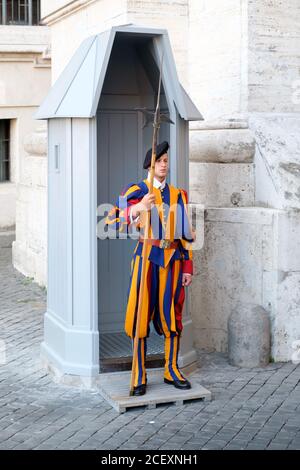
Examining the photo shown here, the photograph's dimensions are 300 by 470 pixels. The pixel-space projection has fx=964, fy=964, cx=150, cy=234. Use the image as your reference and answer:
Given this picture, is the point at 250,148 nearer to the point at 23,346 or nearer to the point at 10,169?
the point at 23,346

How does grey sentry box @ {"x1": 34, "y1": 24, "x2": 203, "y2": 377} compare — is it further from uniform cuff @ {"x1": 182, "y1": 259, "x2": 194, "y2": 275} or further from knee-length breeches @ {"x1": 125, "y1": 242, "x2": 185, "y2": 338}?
uniform cuff @ {"x1": 182, "y1": 259, "x2": 194, "y2": 275}

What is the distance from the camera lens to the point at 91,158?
6527 millimetres

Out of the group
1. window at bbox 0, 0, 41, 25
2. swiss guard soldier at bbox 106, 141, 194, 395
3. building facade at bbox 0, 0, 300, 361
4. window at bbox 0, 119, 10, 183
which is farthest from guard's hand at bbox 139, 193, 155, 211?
window at bbox 0, 0, 41, 25

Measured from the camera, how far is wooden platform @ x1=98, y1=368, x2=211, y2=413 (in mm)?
6094

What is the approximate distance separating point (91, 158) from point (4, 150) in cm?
993

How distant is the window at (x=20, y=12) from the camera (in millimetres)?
15992

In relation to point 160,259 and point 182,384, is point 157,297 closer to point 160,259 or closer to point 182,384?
point 160,259

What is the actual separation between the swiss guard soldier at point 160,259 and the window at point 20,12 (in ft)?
34.0

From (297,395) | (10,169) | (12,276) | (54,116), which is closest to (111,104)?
(54,116)

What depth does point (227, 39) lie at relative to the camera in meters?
8.30

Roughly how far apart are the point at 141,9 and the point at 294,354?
142 inches

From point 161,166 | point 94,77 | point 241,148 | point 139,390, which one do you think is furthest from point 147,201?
point 241,148

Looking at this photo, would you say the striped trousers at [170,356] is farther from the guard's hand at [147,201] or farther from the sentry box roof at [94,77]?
the sentry box roof at [94,77]

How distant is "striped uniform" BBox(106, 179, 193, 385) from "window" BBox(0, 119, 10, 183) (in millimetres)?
9980
